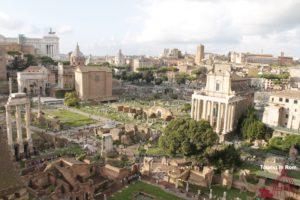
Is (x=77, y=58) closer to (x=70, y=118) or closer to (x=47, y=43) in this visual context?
(x=47, y=43)

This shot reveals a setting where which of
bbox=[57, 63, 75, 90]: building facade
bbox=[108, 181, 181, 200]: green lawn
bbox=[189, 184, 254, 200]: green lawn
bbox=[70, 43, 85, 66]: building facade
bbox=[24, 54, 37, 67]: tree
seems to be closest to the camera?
bbox=[108, 181, 181, 200]: green lawn

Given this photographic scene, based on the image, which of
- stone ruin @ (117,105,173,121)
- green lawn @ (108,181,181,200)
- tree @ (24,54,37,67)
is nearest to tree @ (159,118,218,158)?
green lawn @ (108,181,181,200)

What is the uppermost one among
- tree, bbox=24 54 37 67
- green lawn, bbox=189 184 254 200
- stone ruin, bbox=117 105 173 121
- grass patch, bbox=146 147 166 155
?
tree, bbox=24 54 37 67

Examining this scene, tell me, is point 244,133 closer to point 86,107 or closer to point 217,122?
point 217,122

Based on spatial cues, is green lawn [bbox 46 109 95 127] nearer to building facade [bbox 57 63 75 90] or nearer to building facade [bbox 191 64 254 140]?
building facade [bbox 191 64 254 140]

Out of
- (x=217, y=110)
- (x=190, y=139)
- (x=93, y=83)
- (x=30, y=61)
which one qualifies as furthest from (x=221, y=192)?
(x=30, y=61)

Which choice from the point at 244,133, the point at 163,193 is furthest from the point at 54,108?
the point at 163,193
